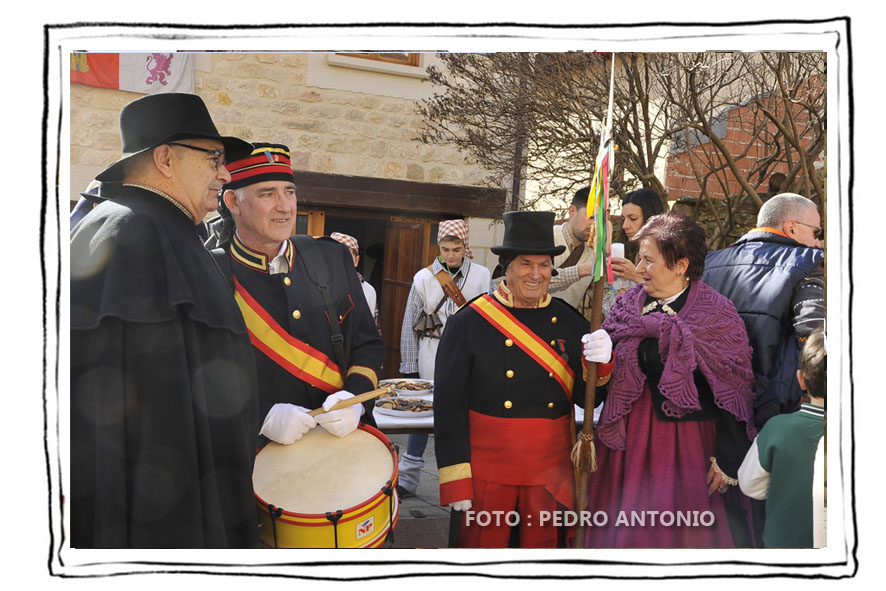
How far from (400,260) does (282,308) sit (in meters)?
0.80

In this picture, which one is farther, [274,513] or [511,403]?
[511,403]

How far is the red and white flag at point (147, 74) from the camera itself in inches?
117

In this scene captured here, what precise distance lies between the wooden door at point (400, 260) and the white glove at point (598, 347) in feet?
3.27

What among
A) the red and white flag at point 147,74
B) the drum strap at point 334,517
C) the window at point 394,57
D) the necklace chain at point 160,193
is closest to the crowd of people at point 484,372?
the necklace chain at point 160,193

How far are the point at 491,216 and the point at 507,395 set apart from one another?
3.12 feet

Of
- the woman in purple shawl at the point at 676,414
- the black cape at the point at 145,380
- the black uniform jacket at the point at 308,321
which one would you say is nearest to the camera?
the black cape at the point at 145,380

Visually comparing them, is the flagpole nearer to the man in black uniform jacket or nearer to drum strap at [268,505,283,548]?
the man in black uniform jacket

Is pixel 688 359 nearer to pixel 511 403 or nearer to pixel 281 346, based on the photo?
Answer: pixel 511 403

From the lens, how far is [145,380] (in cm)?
262
